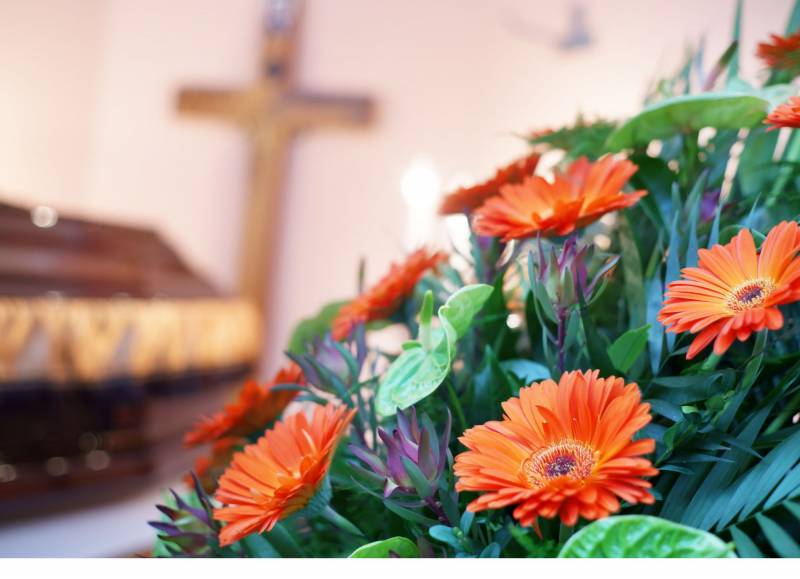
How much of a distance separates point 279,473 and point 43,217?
0.97 m

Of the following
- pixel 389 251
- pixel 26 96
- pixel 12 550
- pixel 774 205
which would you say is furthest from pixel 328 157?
pixel 774 205

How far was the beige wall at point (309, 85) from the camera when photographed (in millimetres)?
2197

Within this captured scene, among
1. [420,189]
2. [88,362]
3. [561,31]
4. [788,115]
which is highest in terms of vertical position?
[561,31]

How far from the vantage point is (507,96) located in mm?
2246

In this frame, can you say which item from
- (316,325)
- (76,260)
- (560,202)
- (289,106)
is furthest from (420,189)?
(560,202)

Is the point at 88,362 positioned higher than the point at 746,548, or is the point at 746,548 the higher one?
the point at 746,548

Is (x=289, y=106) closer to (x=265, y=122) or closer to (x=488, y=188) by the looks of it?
(x=265, y=122)

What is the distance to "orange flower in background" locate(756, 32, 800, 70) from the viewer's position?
25 centimetres

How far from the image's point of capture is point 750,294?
6.6 inches

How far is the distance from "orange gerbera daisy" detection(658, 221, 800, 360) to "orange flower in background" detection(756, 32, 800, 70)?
11cm

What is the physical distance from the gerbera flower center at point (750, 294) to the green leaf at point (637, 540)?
0.05 meters

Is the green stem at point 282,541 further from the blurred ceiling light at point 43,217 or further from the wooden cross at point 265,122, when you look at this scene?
the wooden cross at point 265,122

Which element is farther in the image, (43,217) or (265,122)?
(265,122)
